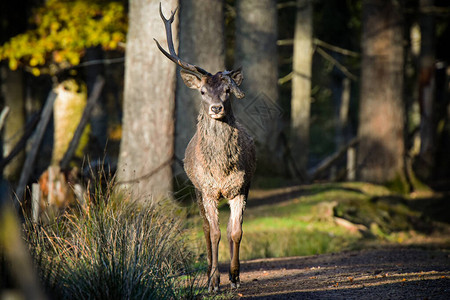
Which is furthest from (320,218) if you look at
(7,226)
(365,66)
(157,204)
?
(7,226)

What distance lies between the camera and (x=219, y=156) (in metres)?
6.64

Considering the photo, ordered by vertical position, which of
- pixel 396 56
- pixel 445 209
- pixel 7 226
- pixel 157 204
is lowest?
pixel 445 209

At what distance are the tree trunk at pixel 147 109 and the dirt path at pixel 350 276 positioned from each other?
2.17m

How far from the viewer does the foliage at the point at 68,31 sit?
51.4ft

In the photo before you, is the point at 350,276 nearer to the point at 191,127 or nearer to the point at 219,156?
the point at 219,156

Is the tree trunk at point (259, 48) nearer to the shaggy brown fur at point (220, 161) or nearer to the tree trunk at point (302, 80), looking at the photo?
the tree trunk at point (302, 80)

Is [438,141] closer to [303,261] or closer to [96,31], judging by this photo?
[96,31]

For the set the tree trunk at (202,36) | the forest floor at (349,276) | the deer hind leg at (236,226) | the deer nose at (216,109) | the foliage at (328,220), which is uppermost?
the tree trunk at (202,36)

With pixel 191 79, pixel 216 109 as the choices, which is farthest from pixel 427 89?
pixel 216 109

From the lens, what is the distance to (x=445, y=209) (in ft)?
51.2

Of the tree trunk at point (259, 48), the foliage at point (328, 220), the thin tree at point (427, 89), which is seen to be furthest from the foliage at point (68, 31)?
the thin tree at point (427, 89)

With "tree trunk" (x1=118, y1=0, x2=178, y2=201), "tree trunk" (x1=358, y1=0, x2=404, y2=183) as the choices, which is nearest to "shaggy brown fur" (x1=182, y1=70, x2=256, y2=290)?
"tree trunk" (x1=118, y1=0, x2=178, y2=201)

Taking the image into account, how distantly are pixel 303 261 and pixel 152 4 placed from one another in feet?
14.5

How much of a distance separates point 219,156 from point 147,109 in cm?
338
